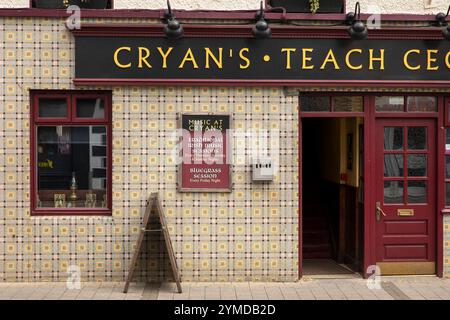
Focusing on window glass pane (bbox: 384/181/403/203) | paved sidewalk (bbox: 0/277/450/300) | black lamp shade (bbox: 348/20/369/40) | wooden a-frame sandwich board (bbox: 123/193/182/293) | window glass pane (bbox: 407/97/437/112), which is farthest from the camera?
window glass pane (bbox: 384/181/403/203)

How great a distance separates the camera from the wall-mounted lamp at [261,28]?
339 inches

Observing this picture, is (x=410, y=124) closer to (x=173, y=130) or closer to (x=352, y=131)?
(x=352, y=131)

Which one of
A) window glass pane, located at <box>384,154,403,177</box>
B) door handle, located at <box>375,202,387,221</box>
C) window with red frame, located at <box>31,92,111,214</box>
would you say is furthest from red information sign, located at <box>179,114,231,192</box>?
window glass pane, located at <box>384,154,403,177</box>

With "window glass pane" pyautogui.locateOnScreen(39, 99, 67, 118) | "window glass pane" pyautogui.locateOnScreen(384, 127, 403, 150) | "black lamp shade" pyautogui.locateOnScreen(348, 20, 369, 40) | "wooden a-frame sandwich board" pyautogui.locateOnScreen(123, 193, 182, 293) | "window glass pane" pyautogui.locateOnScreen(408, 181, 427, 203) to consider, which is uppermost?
"black lamp shade" pyautogui.locateOnScreen(348, 20, 369, 40)

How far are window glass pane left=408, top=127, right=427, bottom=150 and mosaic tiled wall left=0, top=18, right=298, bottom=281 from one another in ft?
5.62

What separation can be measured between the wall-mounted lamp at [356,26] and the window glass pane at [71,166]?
3.67 meters

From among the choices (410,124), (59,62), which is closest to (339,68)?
(410,124)

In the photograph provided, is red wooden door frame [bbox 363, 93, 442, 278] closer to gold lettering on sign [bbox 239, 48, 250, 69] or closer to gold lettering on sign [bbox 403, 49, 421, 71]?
gold lettering on sign [bbox 403, 49, 421, 71]

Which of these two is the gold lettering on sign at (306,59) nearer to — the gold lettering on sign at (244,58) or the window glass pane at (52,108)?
the gold lettering on sign at (244,58)

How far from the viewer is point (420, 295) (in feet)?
27.6

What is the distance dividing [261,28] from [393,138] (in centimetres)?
251

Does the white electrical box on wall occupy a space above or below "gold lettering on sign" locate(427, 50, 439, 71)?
below

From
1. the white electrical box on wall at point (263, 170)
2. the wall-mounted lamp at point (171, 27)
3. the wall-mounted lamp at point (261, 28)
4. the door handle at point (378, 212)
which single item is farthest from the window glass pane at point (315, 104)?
the wall-mounted lamp at point (171, 27)

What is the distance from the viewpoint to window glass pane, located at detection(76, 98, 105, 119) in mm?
9008
